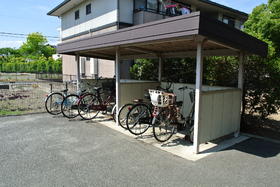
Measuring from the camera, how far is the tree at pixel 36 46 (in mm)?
40688

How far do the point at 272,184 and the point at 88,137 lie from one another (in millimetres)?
3145

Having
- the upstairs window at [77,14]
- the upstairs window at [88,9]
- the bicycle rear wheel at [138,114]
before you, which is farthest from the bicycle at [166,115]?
the upstairs window at [77,14]

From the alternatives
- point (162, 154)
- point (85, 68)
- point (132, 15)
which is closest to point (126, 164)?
point (162, 154)

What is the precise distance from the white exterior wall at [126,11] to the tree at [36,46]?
37.7 meters

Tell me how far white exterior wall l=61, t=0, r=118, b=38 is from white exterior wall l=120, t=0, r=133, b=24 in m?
0.31

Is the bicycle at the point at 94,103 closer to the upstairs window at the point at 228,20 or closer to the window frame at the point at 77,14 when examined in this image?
the window frame at the point at 77,14

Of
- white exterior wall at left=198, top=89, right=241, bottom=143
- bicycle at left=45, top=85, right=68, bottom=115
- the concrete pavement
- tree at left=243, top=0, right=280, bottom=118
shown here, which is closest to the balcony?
bicycle at left=45, top=85, right=68, bottom=115

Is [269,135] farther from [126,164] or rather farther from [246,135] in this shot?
[126,164]

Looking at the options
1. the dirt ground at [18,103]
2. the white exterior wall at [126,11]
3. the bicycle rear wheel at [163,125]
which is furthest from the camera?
the white exterior wall at [126,11]

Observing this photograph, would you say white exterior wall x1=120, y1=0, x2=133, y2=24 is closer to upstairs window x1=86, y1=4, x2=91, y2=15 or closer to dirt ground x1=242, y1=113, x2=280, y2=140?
upstairs window x1=86, y1=4, x2=91, y2=15

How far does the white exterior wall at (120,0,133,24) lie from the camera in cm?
948

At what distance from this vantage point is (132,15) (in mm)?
9805

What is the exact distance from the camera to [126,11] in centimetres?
961

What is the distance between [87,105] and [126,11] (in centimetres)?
614
